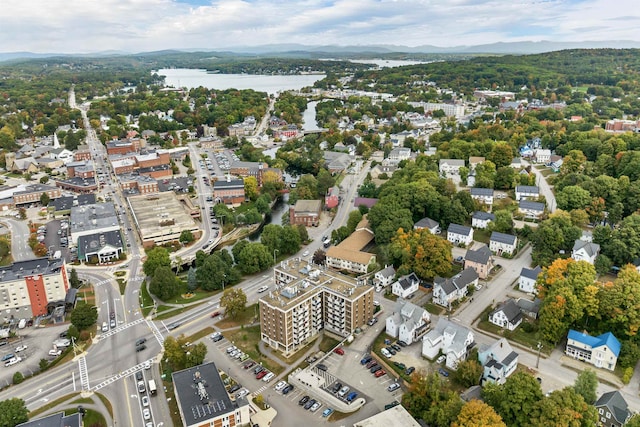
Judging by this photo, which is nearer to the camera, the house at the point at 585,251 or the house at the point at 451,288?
the house at the point at 451,288

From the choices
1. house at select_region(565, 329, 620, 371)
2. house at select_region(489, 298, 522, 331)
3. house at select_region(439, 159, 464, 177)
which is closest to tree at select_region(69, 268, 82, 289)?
house at select_region(489, 298, 522, 331)

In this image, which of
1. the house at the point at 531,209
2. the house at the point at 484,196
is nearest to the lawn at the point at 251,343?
the house at the point at 484,196

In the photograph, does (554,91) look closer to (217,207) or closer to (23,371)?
(217,207)

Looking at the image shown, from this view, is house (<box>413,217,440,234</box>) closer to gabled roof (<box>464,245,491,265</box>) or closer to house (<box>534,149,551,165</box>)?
gabled roof (<box>464,245,491,265</box>)

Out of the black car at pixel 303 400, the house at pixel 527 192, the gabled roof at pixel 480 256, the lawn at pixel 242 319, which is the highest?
the house at pixel 527 192

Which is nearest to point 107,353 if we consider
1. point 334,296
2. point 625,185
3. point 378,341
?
point 334,296

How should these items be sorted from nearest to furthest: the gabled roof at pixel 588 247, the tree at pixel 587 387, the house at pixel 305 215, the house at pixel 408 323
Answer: the tree at pixel 587 387
the house at pixel 408 323
the gabled roof at pixel 588 247
the house at pixel 305 215

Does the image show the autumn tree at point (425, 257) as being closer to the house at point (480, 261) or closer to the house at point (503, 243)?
the house at point (480, 261)
